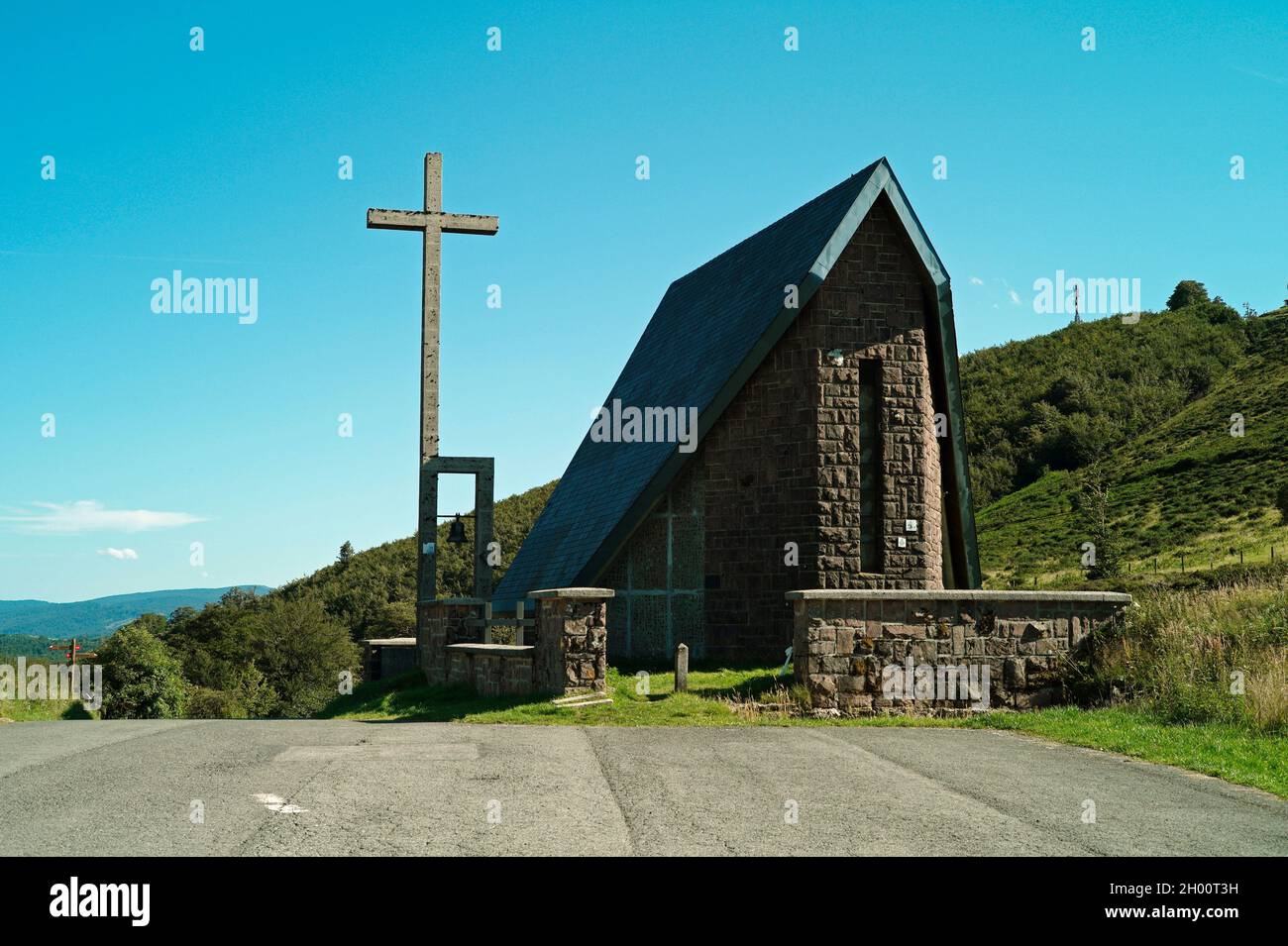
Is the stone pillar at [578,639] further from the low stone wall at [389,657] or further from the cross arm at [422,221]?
the low stone wall at [389,657]

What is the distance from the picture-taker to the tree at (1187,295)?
298ft

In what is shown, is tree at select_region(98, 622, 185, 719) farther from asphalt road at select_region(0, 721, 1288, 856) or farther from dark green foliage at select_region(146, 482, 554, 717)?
asphalt road at select_region(0, 721, 1288, 856)

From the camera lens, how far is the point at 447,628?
2109 centimetres

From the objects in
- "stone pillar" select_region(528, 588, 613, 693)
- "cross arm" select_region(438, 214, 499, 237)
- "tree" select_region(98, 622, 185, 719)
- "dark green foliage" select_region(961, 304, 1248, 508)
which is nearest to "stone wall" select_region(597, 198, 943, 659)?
"stone pillar" select_region(528, 588, 613, 693)

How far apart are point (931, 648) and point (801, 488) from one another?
5612 mm

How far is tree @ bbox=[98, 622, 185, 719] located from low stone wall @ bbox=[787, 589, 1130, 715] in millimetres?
37250

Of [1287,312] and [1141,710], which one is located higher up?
[1287,312]

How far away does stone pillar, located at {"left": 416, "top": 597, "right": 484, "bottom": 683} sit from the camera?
69.1 ft

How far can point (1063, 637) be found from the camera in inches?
574

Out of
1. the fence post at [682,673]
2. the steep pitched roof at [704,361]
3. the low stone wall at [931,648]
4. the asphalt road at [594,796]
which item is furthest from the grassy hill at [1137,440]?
the asphalt road at [594,796]
